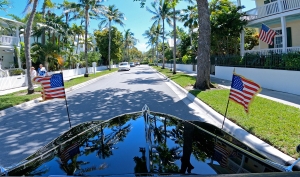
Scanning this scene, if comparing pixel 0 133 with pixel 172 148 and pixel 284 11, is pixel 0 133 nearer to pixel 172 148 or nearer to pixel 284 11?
pixel 172 148

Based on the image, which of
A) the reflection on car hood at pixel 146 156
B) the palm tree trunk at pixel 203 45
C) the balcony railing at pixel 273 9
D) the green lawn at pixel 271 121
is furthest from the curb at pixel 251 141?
the balcony railing at pixel 273 9

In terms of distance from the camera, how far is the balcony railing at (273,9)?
1523cm

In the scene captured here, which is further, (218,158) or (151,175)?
(218,158)

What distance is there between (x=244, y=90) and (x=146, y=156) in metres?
3.40

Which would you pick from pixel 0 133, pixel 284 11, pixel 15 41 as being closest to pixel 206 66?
pixel 284 11

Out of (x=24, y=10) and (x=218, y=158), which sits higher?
(x=24, y=10)

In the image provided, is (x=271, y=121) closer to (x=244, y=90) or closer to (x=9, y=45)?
(x=244, y=90)

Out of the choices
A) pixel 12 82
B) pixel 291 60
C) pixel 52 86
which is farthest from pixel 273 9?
pixel 12 82

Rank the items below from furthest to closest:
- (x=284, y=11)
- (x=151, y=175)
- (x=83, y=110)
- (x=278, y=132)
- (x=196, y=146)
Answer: (x=284, y=11), (x=83, y=110), (x=278, y=132), (x=196, y=146), (x=151, y=175)

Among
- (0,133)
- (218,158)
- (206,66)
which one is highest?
(206,66)

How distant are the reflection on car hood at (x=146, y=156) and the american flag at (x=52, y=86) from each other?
10.9ft

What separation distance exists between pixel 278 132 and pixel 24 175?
5342 millimetres

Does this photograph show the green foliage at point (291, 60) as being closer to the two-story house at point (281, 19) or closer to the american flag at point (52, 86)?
the two-story house at point (281, 19)

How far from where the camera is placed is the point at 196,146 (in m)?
2.60
